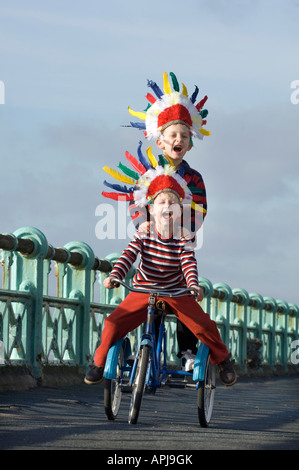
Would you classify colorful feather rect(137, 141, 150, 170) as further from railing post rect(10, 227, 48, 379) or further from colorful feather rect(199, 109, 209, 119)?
railing post rect(10, 227, 48, 379)

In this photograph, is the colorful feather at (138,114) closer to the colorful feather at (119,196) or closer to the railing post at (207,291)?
the colorful feather at (119,196)

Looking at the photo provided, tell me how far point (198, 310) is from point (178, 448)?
180 cm

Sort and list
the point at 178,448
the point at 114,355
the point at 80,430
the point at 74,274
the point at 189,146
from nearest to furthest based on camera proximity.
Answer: the point at 178,448 → the point at 80,430 → the point at 114,355 → the point at 189,146 → the point at 74,274

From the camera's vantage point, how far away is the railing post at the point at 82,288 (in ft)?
41.9

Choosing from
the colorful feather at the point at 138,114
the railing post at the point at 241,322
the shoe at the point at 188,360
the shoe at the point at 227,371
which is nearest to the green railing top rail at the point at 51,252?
the colorful feather at the point at 138,114

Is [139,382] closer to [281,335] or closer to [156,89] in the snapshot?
[156,89]

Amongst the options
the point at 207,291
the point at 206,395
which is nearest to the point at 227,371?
the point at 206,395

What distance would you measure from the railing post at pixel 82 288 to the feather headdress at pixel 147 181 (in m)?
4.71

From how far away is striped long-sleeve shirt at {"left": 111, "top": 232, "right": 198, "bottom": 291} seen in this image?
25.1 feet

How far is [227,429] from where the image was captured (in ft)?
25.3

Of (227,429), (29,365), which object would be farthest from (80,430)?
(29,365)

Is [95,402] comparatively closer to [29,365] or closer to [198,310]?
[29,365]

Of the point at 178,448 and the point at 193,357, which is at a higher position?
the point at 193,357

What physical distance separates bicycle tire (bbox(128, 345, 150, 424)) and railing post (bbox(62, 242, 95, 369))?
534 cm
